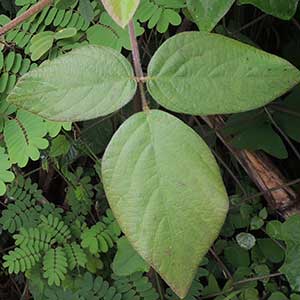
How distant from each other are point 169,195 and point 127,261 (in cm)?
72

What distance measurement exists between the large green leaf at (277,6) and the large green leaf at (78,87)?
250 millimetres

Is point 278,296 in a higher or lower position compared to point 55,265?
lower

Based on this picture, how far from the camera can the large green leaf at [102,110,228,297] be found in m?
0.44

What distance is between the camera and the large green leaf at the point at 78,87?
46 cm

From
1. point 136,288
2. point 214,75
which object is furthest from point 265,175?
point 214,75

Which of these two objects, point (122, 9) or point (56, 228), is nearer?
point (122, 9)

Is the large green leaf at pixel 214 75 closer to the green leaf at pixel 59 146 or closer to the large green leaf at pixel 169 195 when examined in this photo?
the large green leaf at pixel 169 195

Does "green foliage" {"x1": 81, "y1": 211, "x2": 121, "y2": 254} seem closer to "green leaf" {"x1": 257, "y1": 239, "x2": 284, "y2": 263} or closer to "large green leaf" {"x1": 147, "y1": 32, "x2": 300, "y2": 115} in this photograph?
"green leaf" {"x1": 257, "y1": 239, "x2": 284, "y2": 263}

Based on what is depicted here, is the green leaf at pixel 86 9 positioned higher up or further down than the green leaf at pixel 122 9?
further down

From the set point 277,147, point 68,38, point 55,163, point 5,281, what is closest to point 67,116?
point 68,38

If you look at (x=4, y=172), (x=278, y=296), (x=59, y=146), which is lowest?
(x=278, y=296)

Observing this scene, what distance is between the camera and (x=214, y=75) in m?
0.47

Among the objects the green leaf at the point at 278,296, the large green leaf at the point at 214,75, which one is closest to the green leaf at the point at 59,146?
the green leaf at the point at 278,296

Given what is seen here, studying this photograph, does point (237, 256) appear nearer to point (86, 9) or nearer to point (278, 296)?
point (278, 296)
